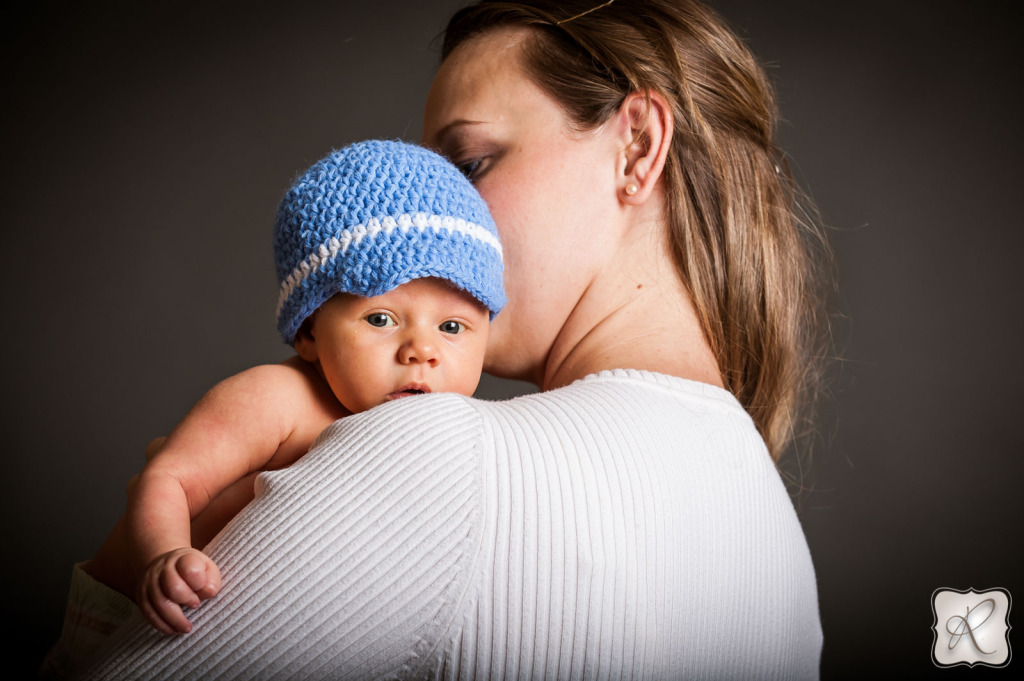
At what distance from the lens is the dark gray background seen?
9.94ft

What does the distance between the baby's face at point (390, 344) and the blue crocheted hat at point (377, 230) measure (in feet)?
0.11

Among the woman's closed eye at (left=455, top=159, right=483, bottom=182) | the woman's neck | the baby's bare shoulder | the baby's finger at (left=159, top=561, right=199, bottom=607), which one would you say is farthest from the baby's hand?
the woman's closed eye at (left=455, top=159, right=483, bottom=182)

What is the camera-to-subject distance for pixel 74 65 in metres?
3.46

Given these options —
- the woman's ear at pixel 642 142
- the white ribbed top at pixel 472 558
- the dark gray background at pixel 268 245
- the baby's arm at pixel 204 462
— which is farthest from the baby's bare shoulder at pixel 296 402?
the dark gray background at pixel 268 245

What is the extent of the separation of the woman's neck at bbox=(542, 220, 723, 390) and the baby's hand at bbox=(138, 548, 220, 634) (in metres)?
0.79

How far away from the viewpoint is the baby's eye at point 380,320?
1.44 m

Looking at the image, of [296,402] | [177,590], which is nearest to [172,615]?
[177,590]

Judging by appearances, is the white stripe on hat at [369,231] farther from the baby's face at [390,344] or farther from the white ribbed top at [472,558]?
the white ribbed top at [472,558]

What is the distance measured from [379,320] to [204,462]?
355mm

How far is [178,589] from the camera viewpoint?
3.38ft

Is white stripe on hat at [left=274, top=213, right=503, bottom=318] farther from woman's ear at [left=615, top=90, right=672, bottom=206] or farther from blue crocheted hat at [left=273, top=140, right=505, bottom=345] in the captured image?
woman's ear at [left=615, top=90, right=672, bottom=206]

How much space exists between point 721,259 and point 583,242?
0.30 m

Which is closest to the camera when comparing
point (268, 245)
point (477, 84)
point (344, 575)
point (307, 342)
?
point (344, 575)

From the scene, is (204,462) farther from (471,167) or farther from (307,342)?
(471,167)
